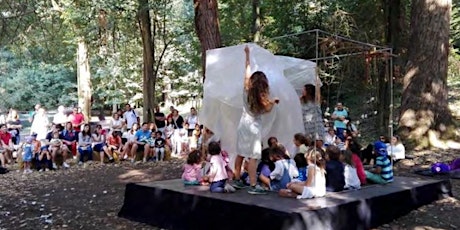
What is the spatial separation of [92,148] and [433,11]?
7575mm

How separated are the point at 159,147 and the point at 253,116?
564 cm

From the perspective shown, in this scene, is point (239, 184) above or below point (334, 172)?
below

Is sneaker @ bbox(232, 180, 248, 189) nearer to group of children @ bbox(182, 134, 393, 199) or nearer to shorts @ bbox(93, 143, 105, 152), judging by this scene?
group of children @ bbox(182, 134, 393, 199)

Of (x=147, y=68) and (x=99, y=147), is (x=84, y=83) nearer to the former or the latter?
(x=147, y=68)

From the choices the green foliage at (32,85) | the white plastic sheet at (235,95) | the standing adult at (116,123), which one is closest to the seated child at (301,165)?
the white plastic sheet at (235,95)

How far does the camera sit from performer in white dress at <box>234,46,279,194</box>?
5.25m

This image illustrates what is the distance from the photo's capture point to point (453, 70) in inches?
628

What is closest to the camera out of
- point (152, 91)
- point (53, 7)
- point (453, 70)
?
point (53, 7)

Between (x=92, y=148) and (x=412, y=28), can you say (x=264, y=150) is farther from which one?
(x=92, y=148)

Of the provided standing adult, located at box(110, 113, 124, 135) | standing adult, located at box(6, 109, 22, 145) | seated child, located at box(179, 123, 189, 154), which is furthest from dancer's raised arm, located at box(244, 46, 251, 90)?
standing adult, located at box(6, 109, 22, 145)

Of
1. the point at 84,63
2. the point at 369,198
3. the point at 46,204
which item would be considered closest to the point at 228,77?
the point at 369,198

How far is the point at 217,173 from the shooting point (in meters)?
5.18

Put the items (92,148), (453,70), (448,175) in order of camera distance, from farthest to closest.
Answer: (453,70)
(92,148)
(448,175)

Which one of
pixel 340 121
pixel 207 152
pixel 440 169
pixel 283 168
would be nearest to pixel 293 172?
pixel 283 168
